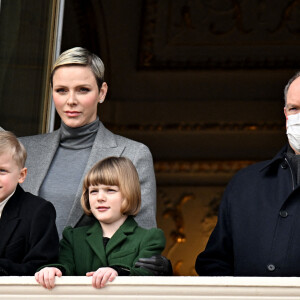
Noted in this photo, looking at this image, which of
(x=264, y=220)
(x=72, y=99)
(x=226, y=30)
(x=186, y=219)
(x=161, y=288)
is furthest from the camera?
(x=186, y=219)

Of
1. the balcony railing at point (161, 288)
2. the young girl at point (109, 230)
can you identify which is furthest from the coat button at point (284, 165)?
the balcony railing at point (161, 288)

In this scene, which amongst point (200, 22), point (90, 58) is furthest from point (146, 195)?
point (200, 22)

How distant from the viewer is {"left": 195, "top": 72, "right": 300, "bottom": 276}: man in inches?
119

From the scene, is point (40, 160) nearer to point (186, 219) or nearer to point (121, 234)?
point (121, 234)

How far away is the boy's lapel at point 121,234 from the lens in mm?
3043

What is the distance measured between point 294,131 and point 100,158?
2.27ft

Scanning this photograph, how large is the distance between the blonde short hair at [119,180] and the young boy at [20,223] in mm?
145

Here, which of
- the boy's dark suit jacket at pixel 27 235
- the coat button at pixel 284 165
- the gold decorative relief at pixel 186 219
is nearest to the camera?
the boy's dark suit jacket at pixel 27 235

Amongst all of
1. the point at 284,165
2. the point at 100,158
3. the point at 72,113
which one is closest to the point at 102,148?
the point at 100,158

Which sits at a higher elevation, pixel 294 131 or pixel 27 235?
pixel 294 131

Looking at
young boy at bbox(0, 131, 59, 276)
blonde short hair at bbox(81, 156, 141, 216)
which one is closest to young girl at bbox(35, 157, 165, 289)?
blonde short hair at bbox(81, 156, 141, 216)

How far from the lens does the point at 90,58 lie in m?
3.38

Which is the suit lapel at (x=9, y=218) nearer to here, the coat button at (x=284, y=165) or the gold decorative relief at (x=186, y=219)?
the coat button at (x=284, y=165)

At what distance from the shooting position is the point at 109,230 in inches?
123
